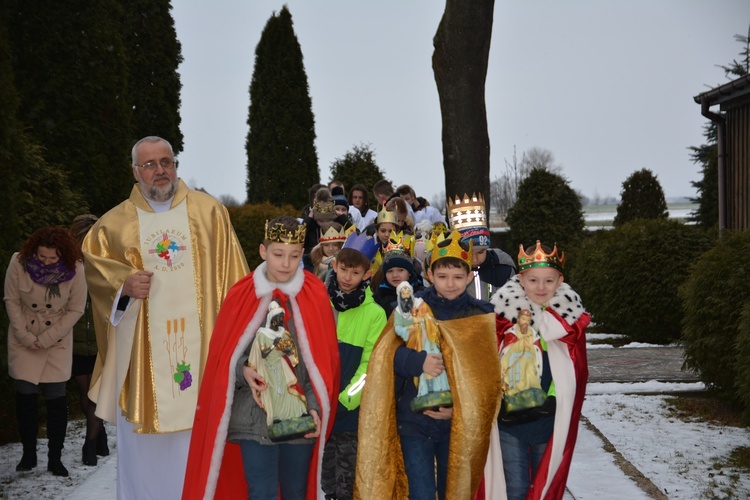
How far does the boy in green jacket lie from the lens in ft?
18.4

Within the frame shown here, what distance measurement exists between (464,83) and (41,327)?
8.95 metres

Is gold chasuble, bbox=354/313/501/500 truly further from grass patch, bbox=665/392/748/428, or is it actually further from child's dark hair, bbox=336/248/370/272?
grass patch, bbox=665/392/748/428

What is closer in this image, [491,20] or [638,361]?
[638,361]

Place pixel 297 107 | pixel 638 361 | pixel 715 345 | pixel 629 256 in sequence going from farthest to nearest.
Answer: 1. pixel 297 107
2. pixel 629 256
3. pixel 638 361
4. pixel 715 345

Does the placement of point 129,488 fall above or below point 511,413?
below

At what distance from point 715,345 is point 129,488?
584cm

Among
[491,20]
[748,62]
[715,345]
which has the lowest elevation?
[715,345]

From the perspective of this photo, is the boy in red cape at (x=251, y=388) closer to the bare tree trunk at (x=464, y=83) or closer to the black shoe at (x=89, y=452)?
the black shoe at (x=89, y=452)

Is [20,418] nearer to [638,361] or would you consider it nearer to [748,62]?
[638,361]

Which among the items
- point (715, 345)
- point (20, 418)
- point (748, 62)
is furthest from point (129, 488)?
point (748, 62)

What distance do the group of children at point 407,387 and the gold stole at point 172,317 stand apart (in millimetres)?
868

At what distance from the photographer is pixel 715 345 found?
923 cm

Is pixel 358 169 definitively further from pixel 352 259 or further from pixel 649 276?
pixel 352 259

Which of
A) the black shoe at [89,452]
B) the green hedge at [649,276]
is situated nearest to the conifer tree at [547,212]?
the green hedge at [649,276]
